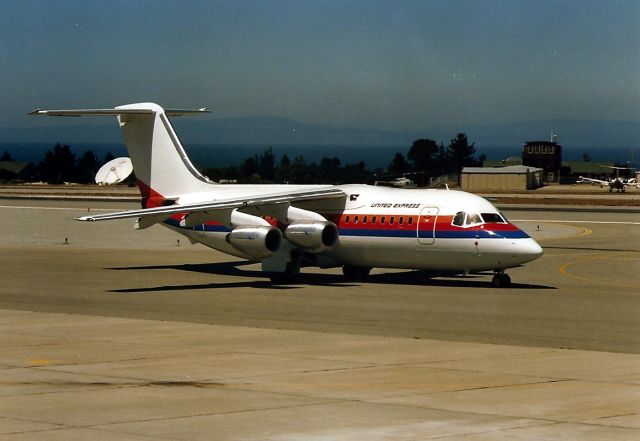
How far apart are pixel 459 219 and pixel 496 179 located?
90.5 meters

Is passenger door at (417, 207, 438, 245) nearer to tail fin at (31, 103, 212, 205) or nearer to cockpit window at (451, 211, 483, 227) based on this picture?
cockpit window at (451, 211, 483, 227)

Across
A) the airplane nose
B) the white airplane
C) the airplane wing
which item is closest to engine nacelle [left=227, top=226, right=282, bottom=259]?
the white airplane

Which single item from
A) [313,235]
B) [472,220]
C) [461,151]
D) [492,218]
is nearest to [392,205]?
[313,235]

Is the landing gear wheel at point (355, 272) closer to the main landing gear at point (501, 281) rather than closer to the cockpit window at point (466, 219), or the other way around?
the cockpit window at point (466, 219)

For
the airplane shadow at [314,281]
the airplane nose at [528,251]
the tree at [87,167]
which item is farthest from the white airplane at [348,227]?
the tree at [87,167]

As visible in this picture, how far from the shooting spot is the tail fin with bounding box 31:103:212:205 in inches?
1683

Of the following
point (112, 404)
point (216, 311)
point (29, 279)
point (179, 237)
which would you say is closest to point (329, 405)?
point (112, 404)

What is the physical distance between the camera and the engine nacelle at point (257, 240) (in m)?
37.3

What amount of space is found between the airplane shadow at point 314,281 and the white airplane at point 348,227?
1.67ft

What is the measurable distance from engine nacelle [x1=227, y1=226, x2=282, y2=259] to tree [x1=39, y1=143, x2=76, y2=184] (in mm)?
84743

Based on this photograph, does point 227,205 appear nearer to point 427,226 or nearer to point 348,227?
point 348,227

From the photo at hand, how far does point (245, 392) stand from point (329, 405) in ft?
5.51

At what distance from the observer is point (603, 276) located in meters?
39.7

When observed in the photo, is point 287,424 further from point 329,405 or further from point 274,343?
point 274,343
